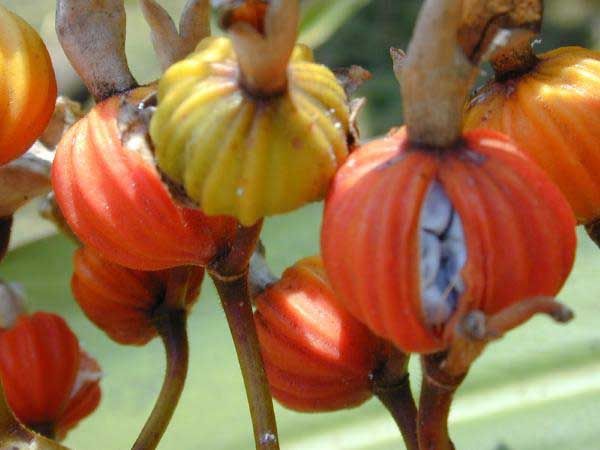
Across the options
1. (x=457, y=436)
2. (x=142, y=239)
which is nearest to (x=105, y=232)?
(x=142, y=239)

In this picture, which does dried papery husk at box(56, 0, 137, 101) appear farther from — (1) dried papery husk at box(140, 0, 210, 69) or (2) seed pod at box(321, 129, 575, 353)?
(2) seed pod at box(321, 129, 575, 353)

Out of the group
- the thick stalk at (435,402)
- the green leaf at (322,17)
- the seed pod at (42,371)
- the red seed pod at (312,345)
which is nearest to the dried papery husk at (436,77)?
the thick stalk at (435,402)

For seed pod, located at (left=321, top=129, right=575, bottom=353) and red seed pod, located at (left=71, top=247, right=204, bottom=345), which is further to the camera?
red seed pod, located at (left=71, top=247, right=204, bottom=345)

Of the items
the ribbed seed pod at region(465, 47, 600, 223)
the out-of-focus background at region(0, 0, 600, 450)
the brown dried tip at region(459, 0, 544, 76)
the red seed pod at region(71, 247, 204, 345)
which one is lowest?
the out-of-focus background at region(0, 0, 600, 450)

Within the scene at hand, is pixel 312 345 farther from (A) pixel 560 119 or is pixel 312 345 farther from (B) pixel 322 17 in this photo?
(B) pixel 322 17

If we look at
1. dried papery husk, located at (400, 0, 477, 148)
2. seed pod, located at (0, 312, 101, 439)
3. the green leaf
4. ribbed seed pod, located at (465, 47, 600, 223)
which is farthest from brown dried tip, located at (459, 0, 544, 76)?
the green leaf
